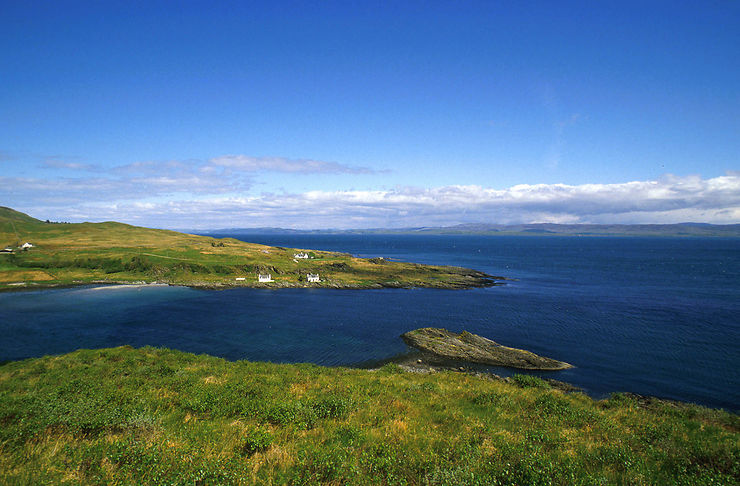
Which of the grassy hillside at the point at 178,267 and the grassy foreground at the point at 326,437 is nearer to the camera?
the grassy foreground at the point at 326,437

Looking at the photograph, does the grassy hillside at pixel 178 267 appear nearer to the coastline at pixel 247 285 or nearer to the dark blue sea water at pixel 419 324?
the coastline at pixel 247 285

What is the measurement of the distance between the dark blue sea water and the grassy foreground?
816 inches

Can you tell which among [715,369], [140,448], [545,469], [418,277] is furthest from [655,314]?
[140,448]

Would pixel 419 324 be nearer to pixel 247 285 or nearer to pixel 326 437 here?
pixel 326 437

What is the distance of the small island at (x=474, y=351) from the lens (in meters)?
38.4

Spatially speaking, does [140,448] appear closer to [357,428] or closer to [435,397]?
[357,428]

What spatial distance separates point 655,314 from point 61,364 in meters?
82.0

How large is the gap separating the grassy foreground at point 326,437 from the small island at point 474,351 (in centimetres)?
1881

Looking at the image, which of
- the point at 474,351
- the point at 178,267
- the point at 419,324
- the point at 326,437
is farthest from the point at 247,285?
the point at 326,437

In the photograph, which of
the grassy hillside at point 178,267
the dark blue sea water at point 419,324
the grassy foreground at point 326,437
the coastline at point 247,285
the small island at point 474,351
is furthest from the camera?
the grassy hillside at point 178,267

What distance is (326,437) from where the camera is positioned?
38.2 feet

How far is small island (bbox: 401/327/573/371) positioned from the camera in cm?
3844

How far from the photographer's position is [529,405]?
59.9 feet

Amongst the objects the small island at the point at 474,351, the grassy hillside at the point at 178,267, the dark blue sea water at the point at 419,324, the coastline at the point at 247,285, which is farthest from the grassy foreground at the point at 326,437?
the grassy hillside at the point at 178,267
